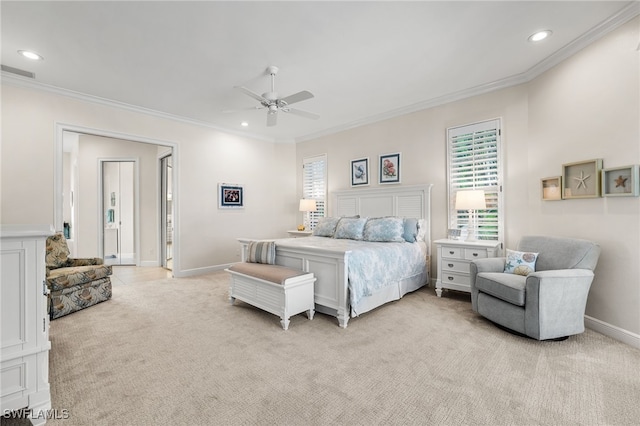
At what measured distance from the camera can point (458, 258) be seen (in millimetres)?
3740

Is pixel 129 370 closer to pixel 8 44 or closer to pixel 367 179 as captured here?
pixel 8 44

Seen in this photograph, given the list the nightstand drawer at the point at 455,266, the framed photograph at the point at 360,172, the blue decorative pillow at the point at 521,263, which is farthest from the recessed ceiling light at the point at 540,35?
the framed photograph at the point at 360,172

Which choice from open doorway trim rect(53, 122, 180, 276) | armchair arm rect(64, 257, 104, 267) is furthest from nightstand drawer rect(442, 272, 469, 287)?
armchair arm rect(64, 257, 104, 267)

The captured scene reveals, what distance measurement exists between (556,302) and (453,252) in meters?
1.37

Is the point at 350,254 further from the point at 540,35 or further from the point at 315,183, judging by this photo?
the point at 315,183

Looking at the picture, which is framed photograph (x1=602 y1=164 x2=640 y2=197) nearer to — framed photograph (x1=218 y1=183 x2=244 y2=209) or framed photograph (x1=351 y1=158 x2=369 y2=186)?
framed photograph (x1=351 y1=158 x2=369 y2=186)

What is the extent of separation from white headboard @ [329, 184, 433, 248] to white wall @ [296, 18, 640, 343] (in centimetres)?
16

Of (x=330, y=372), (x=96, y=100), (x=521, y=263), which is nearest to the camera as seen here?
(x=330, y=372)

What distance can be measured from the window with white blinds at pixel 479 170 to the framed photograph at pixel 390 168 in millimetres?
841

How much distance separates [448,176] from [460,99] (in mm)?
1134

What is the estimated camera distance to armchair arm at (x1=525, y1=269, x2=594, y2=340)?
245 centimetres

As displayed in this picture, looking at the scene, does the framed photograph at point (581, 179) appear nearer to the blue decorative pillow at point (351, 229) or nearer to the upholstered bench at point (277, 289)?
the blue decorative pillow at point (351, 229)

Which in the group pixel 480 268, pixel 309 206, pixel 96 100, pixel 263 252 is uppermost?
pixel 96 100

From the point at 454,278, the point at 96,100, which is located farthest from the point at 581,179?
the point at 96,100
